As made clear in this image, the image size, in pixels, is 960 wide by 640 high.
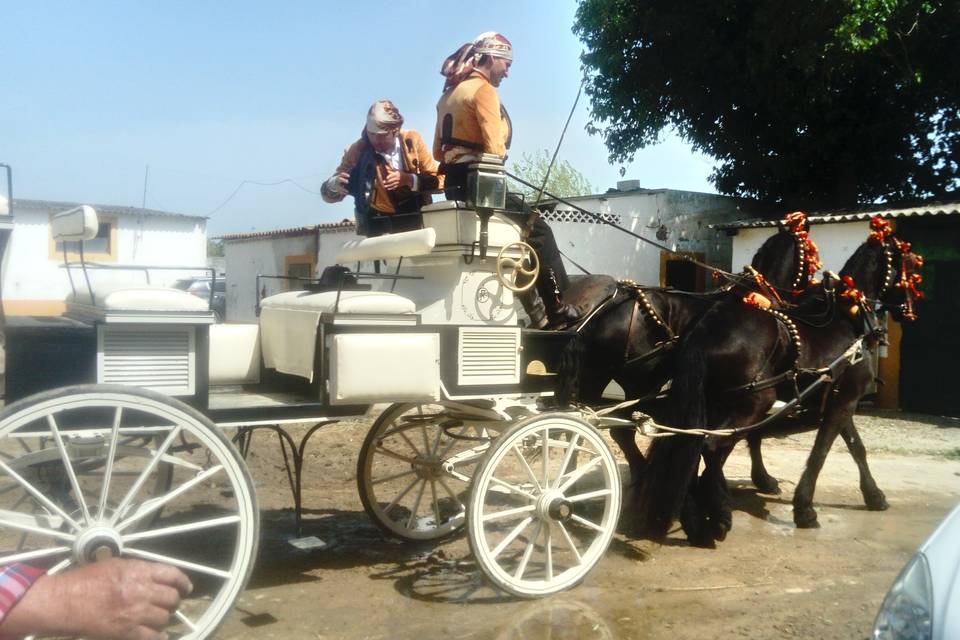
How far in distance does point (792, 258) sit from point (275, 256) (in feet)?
55.2

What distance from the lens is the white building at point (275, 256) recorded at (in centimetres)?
1892

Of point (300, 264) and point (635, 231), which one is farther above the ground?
point (635, 231)

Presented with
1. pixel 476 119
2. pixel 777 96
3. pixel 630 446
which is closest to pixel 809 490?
pixel 630 446

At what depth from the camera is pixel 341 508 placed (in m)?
6.06

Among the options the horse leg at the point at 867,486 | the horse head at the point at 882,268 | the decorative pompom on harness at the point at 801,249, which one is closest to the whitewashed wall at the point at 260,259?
the decorative pompom on harness at the point at 801,249

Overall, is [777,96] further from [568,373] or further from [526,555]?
[526,555]

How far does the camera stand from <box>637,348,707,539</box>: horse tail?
5043mm

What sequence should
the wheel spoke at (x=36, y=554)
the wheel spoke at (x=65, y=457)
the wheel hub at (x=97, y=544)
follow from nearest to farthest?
1. the wheel spoke at (x=36, y=554)
2. the wheel spoke at (x=65, y=457)
3. the wheel hub at (x=97, y=544)

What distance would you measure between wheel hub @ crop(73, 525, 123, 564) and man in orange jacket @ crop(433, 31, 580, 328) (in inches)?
95.6

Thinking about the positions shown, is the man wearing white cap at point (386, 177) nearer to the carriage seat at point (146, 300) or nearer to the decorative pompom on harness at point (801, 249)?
the carriage seat at point (146, 300)

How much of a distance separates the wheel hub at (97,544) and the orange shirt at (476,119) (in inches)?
101

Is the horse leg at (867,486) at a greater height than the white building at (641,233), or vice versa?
the white building at (641,233)

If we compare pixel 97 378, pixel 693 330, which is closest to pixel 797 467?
pixel 693 330

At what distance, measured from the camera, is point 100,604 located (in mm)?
1304
